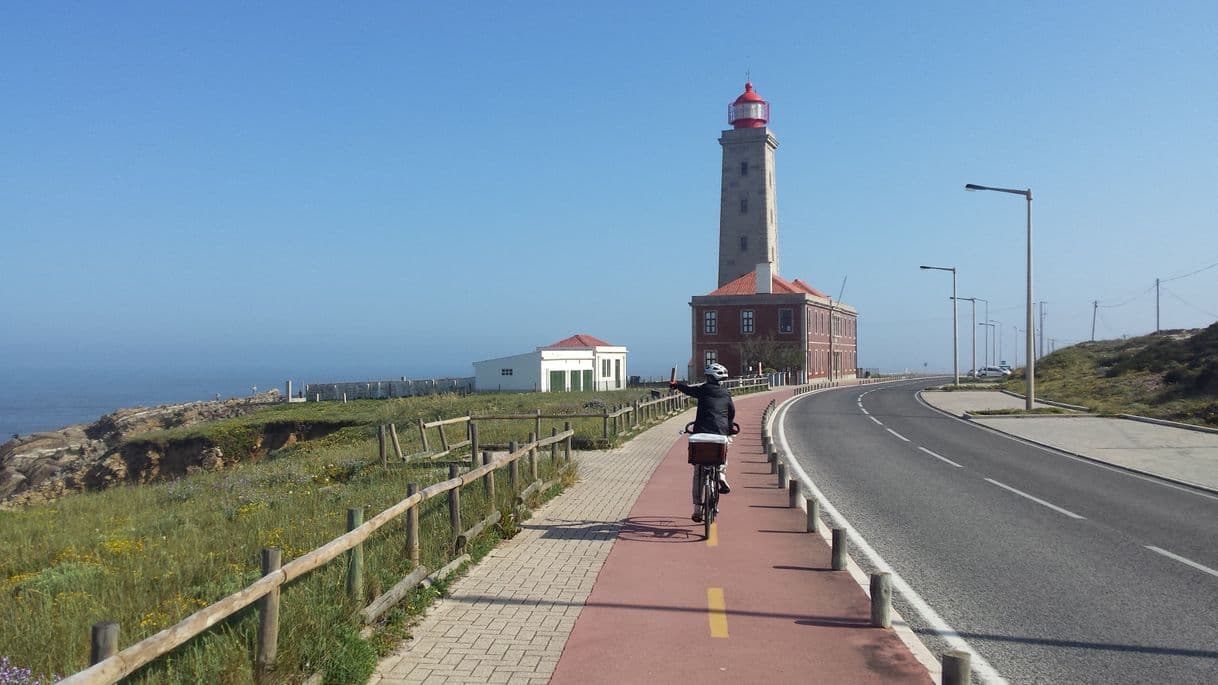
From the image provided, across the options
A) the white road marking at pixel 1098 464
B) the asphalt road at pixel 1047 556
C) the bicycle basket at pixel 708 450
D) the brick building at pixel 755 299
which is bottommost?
the asphalt road at pixel 1047 556

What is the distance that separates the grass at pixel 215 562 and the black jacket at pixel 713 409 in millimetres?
2657

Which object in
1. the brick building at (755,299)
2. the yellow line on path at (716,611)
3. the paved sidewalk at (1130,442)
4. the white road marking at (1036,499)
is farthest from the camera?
the brick building at (755,299)

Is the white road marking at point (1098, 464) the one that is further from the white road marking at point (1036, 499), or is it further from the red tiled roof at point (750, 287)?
the red tiled roof at point (750, 287)

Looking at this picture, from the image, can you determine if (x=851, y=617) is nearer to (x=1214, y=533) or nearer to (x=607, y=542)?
(x=607, y=542)

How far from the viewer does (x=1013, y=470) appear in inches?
713

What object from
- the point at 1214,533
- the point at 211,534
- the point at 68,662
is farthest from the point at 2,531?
the point at 1214,533

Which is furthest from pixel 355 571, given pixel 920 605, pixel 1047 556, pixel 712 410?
pixel 1047 556

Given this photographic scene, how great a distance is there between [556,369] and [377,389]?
12298 mm

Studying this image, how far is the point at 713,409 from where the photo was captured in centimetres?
1098

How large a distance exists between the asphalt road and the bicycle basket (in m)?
1.99

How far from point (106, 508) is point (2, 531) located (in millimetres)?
2582

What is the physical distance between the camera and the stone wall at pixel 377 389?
2320 inches

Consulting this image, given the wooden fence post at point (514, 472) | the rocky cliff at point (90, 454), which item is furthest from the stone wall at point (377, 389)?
the wooden fence post at point (514, 472)

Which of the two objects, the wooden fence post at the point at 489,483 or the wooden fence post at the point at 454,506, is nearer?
the wooden fence post at the point at 454,506
